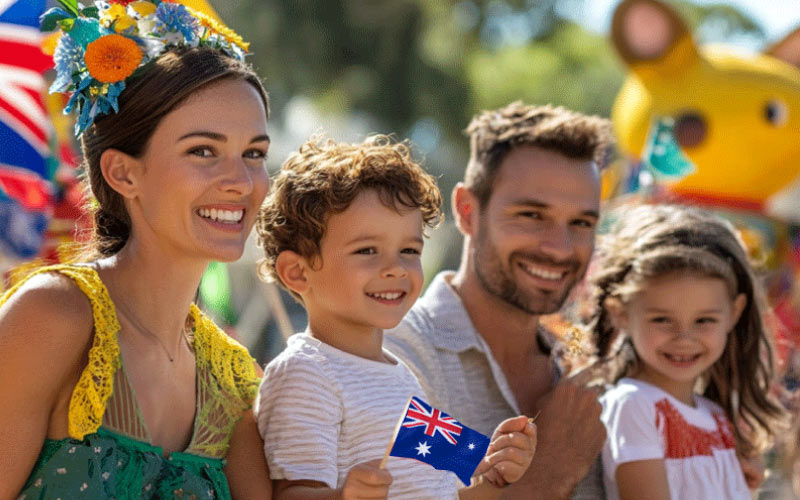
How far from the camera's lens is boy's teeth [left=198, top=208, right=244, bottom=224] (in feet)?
7.41

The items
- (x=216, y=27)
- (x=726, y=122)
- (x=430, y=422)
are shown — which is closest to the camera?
(x=430, y=422)

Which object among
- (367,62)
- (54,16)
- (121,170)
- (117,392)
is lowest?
(117,392)

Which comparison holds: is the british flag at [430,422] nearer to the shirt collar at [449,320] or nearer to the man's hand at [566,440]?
the man's hand at [566,440]

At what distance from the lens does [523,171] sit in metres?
3.37

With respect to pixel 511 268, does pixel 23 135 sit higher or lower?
higher

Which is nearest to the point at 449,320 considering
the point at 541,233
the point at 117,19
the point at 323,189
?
the point at 541,233

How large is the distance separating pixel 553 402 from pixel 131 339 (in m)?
1.29

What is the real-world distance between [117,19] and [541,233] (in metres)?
1.54

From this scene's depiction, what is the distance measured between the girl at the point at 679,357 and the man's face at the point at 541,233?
6.9 inches

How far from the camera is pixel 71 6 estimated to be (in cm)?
235

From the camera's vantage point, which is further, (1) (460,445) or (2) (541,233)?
(2) (541,233)

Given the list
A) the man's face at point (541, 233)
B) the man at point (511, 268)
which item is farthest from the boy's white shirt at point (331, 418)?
the man's face at point (541, 233)

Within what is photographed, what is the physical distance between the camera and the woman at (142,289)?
2.02 metres

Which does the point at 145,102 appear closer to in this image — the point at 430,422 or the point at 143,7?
the point at 143,7
